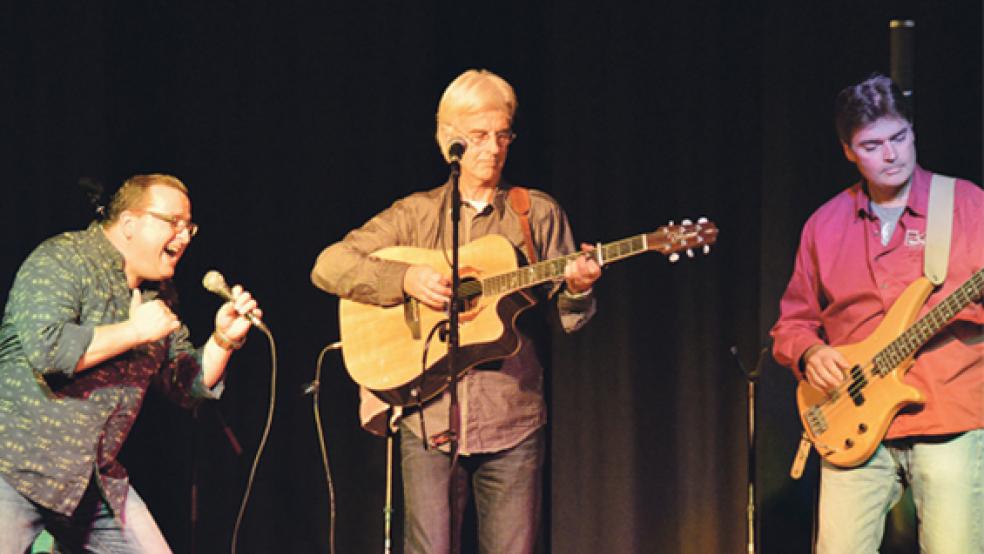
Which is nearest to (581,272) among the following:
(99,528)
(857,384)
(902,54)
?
(857,384)

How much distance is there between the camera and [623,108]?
5.11 metres

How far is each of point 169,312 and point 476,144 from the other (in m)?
1.18

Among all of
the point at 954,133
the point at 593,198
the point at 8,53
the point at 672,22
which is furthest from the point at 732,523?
the point at 8,53

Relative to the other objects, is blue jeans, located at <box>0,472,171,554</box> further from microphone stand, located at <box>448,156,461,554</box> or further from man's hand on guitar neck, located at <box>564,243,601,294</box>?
man's hand on guitar neck, located at <box>564,243,601,294</box>

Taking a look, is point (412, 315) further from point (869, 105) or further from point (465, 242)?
point (869, 105)

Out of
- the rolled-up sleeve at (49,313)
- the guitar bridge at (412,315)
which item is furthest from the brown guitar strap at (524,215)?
the rolled-up sleeve at (49,313)

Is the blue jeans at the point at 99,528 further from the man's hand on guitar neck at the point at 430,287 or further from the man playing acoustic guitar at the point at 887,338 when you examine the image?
the man playing acoustic guitar at the point at 887,338

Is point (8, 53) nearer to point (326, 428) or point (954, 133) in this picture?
point (326, 428)

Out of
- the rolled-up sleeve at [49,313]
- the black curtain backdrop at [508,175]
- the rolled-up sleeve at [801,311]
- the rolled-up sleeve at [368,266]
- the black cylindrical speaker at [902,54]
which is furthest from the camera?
the black curtain backdrop at [508,175]

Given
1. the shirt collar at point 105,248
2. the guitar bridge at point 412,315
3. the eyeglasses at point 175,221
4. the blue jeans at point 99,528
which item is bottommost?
the blue jeans at point 99,528

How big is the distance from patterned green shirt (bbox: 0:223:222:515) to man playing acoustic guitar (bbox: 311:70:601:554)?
78 cm

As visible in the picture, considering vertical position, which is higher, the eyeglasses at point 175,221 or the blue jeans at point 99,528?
the eyeglasses at point 175,221

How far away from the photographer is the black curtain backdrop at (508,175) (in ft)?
16.0

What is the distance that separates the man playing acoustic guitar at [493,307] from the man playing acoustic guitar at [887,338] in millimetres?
801
